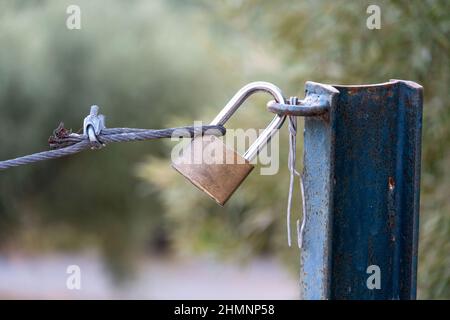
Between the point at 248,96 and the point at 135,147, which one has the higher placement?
the point at 248,96

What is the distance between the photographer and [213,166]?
135 cm

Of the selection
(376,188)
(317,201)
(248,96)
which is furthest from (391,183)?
(248,96)

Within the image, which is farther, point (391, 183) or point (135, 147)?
point (135, 147)

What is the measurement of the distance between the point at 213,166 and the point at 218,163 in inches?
0.4

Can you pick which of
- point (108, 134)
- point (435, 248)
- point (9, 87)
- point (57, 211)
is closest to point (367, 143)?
point (108, 134)

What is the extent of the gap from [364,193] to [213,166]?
0.27 meters

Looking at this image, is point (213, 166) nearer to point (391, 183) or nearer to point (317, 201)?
point (317, 201)

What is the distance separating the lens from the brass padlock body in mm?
1346

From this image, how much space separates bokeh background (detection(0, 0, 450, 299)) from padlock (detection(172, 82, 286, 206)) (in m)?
2.40

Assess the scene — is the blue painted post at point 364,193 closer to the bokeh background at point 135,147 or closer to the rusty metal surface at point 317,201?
the rusty metal surface at point 317,201

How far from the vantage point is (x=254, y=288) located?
28.3 feet

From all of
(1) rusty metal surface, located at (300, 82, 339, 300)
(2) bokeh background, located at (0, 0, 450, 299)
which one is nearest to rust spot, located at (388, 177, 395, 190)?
(1) rusty metal surface, located at (300, 82, 339, 300)

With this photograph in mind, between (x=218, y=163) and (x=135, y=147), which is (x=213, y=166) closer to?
(x=218, y=163)

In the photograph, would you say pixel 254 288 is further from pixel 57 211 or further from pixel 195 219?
pixel 195 219
